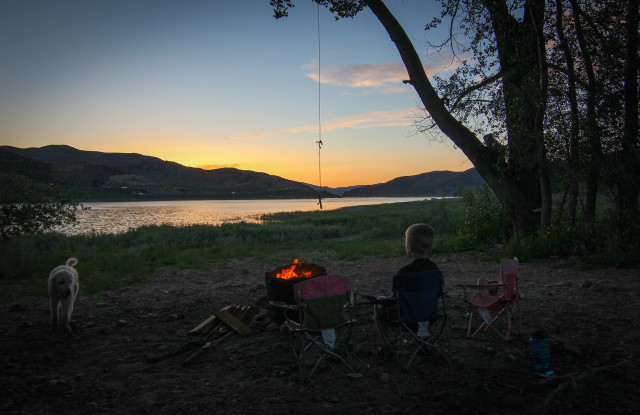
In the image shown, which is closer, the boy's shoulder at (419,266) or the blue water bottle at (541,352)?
the blue water bottle at (541,352)

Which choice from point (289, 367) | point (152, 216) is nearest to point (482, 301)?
point (289, 367)

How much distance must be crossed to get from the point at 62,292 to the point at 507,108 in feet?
30.3

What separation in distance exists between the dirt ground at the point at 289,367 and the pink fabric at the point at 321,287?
724mm

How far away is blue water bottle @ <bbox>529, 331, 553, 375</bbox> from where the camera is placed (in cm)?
339

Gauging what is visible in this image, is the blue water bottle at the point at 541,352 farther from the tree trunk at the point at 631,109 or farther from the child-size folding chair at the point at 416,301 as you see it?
the tree trunk at the point at 631,109

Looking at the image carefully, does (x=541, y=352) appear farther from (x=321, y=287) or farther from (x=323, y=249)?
(x=323, y=249)

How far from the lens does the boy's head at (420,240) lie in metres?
3.77

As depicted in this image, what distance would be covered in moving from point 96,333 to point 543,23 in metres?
10.5

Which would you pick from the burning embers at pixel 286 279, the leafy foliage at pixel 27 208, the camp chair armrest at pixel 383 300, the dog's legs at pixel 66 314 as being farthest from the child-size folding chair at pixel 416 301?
the leafy foliage at pixel 27 208

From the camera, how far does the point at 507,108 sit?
932 cm

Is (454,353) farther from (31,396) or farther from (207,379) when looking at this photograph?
(31,396)

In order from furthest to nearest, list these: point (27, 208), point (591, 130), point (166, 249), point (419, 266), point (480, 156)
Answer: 1. point (166, 249)
2. point (27, 208)
3. point (480, 156)
4. point (591, 130)
5. point (419, 266)

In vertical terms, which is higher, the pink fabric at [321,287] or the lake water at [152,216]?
the pink fabric at [321,287]

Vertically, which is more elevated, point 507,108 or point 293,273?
point 507,108
